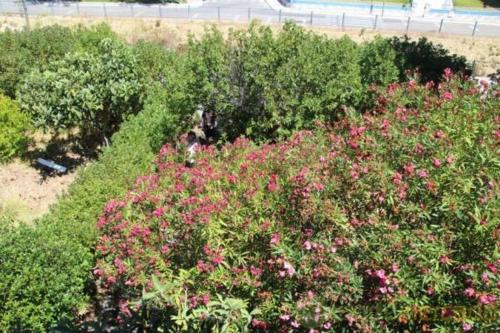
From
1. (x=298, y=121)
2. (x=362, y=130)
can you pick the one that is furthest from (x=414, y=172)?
(x=298, y=121)

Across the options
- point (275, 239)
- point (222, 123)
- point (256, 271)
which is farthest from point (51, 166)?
point (275, 239)

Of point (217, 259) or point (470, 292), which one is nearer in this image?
point (470, 292)

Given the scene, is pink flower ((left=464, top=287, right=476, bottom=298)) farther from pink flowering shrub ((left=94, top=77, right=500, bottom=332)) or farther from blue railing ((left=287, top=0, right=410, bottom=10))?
blue railing ((left=287, top=0, right=410, bottom=10))

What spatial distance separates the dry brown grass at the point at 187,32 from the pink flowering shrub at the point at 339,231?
2252cm

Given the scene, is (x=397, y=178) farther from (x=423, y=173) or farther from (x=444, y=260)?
(x=444, y=260)

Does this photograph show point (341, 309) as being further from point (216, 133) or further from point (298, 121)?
point (216, 133)

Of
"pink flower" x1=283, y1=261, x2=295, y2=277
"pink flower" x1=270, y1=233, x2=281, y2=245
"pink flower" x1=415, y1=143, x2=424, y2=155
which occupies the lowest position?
"pink flower" x1=283, y1=261, x2=295, y2=277

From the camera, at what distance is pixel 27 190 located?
14.5 m

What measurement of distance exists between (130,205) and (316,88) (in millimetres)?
6167

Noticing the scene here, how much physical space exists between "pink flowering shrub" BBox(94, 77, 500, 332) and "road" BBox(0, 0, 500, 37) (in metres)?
27.0

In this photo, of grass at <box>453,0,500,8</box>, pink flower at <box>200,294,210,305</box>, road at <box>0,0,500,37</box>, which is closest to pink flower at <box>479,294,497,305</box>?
pink flower at <box>200,294,210,305</box>

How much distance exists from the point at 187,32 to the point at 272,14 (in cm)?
815

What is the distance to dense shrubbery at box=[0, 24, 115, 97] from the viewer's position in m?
16.9

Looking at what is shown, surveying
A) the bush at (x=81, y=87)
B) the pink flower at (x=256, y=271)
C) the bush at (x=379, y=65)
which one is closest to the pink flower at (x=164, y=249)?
the pink flower at (x=256, y=271)
